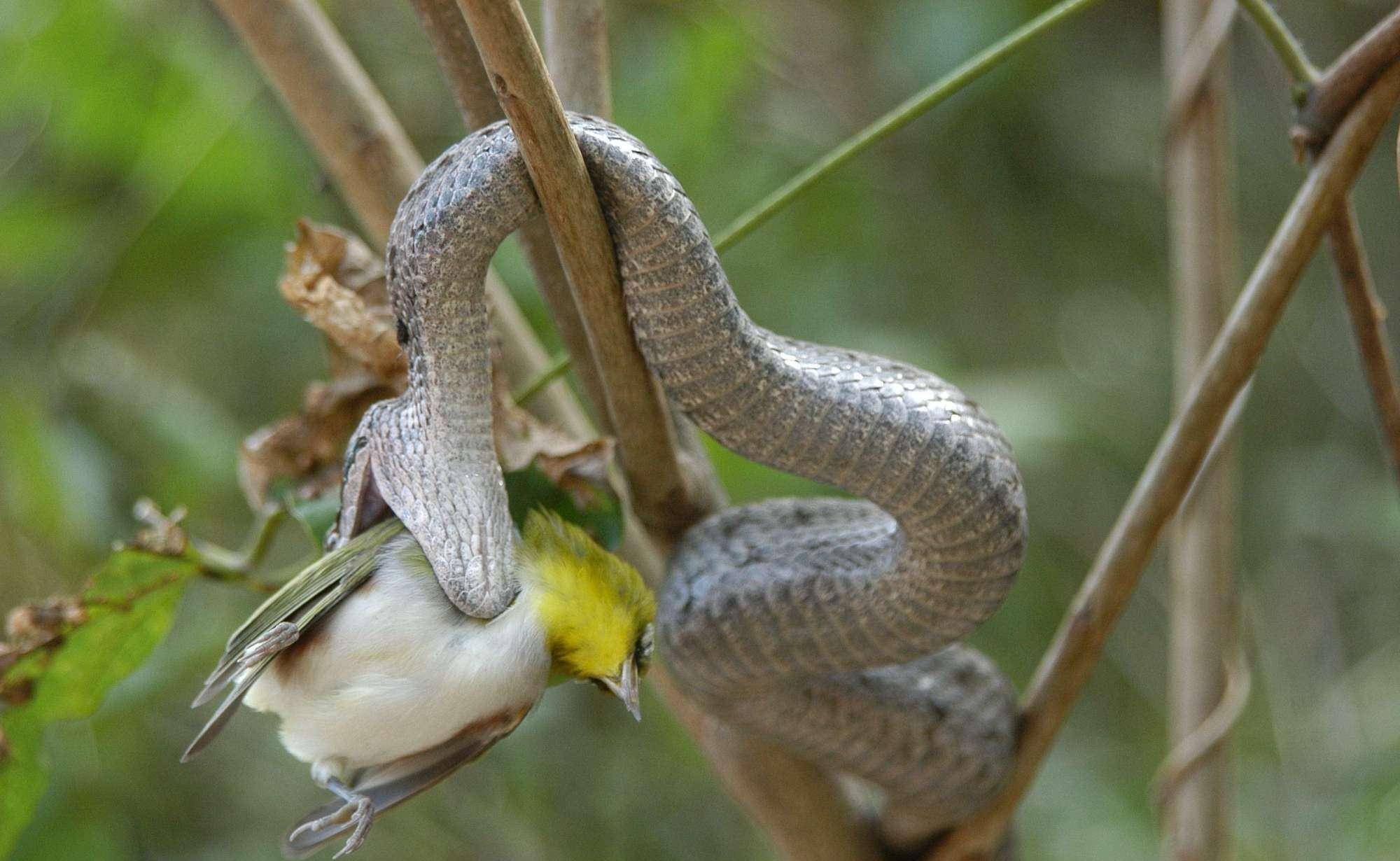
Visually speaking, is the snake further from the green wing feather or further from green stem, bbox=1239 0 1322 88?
green stem, bbox=1239 0 1322 88

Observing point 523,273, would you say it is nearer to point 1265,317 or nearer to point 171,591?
point 171,591

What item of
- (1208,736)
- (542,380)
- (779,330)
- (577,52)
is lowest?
(1208,736)

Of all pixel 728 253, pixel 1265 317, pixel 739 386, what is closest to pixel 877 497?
pixel 739 386

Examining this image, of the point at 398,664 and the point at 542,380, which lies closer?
the point at 398,664

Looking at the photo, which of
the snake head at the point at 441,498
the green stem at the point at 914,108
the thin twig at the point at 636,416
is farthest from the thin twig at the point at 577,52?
the snake head at the point at 441,498

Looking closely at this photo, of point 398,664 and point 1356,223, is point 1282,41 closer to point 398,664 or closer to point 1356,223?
point 1356,223

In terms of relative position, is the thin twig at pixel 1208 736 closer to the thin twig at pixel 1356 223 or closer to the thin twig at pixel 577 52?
the thin twig at pixel 1356 223

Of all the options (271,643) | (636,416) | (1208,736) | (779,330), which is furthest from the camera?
(779,330)

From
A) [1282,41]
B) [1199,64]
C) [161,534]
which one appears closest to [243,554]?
[161,534]
